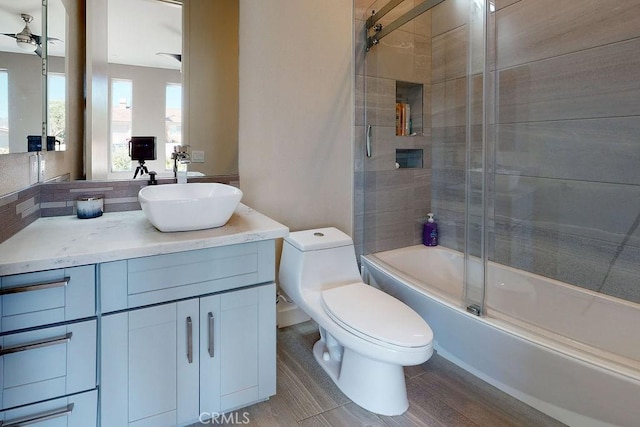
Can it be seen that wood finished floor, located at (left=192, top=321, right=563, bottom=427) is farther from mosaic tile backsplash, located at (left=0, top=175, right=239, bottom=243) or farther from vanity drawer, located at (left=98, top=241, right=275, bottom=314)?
mosaic tile backsplash, located at (left=0, top=175, right=239, bottom=243)

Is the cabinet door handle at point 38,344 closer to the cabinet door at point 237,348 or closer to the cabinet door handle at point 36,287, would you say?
the cabinet door handle at point 36,287

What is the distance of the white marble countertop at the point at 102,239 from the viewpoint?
1.05 meters

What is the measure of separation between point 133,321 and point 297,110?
1.49 m

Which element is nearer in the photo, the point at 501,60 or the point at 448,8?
the point at 501,60

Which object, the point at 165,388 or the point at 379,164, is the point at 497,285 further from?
the point at 165,388

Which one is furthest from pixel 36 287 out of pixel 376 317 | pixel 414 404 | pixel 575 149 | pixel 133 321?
pixel 575 149

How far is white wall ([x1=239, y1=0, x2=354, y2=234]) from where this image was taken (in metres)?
2.03

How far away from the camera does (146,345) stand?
4.05 feet

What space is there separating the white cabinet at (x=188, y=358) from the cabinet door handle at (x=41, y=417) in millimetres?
96

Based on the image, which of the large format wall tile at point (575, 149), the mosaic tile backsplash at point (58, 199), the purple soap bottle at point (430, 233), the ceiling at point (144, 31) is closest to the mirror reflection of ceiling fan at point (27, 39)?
the ceiling at point (144, 31)

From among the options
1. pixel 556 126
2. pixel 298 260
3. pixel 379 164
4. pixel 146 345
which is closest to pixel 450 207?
pixel 379 164

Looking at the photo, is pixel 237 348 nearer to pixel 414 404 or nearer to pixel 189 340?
pixel 189 340

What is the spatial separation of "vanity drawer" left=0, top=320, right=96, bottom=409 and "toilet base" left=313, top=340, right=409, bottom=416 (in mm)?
1040

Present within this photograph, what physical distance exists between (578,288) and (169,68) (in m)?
2.42
